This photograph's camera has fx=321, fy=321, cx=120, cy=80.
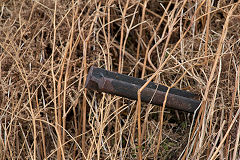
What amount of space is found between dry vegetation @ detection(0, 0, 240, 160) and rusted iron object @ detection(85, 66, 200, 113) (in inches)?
2.0

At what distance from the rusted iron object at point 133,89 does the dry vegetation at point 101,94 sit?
50mm

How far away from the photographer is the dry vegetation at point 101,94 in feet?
4.10

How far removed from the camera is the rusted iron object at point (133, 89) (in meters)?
1.09

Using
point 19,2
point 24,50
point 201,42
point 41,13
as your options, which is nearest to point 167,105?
point 201,42

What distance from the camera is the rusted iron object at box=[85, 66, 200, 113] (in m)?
1.09

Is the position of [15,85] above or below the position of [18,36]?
below

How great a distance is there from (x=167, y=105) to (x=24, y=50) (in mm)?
749

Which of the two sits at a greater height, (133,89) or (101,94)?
(133,89)

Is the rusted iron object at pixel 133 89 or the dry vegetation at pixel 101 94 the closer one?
the rusted iron object at pixel 133 89

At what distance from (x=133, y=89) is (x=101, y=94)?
1.33 ft

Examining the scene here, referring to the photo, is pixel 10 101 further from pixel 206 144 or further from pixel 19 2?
pixel 206 144

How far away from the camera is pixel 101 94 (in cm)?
151

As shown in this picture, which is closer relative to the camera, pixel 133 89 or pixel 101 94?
pixel 133 89

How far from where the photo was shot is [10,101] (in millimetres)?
1364
